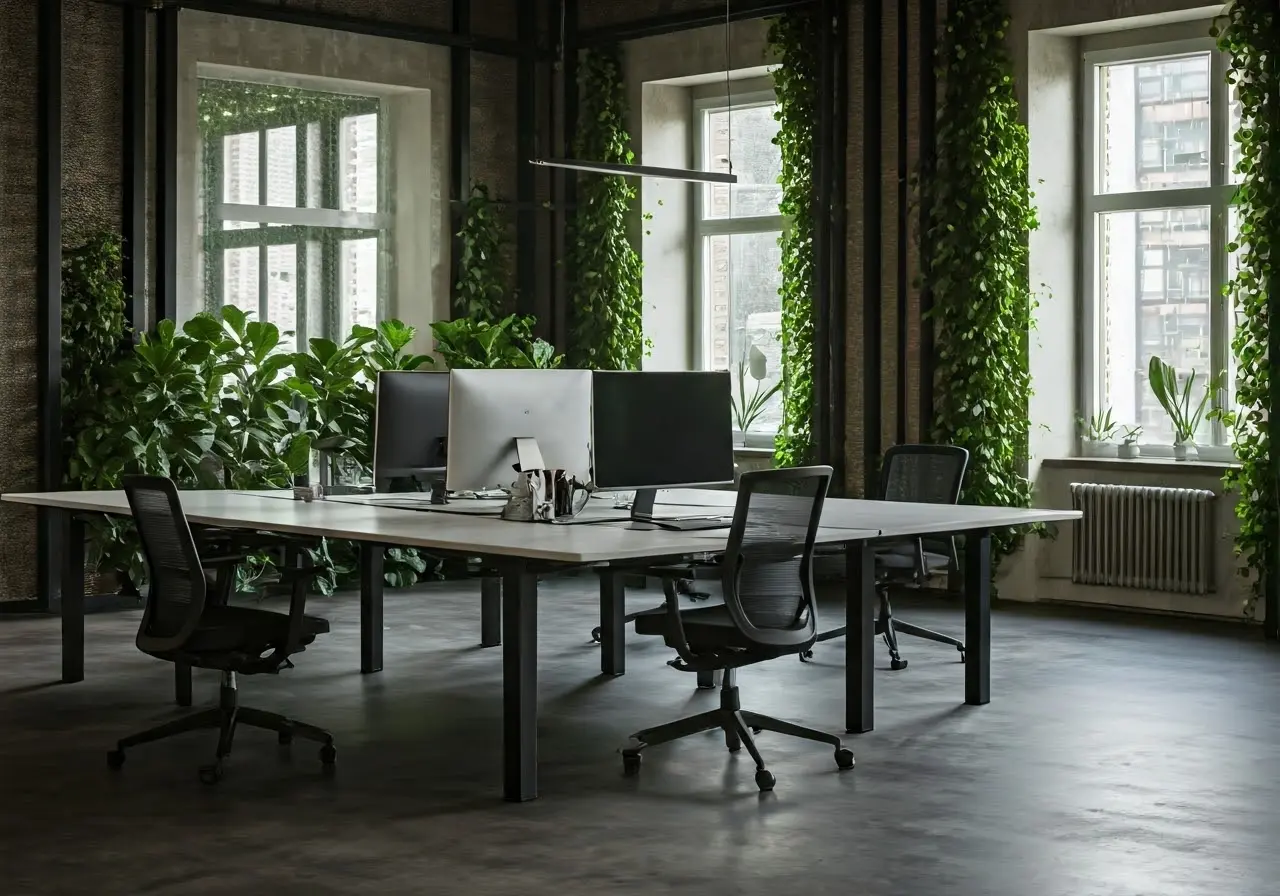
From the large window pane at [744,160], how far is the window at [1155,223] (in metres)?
2.25

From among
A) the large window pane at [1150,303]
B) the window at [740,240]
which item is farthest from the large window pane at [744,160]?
the large window pane at [1150,303]

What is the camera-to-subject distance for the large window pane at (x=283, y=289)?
33.3 ft

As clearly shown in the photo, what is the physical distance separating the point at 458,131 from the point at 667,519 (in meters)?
5.68

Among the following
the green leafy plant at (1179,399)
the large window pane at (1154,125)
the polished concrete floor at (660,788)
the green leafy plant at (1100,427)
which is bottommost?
the polished concrete floor at (660,788)

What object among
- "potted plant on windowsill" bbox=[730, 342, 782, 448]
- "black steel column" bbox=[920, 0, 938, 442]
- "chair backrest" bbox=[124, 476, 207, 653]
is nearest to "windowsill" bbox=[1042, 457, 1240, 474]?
"black steel column" bbox=[920, 0, 938, 442]

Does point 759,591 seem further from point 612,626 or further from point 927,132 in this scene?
point 927,132

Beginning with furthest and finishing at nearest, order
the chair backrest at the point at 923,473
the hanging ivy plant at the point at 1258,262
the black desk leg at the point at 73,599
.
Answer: the hanging ivy plant at the point at 1258,262 < the chair backrest at the point at 923,473 < the black desk leg at the point at 73,599

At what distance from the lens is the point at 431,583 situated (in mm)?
10023

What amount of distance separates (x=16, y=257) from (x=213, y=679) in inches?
117

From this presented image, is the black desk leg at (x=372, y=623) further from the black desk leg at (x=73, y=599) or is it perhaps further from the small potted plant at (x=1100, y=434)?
the small potted plant at (x=1100, y=434)

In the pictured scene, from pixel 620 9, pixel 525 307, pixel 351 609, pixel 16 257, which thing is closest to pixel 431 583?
pixel 351 609

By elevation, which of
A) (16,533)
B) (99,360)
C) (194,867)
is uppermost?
(99,360)

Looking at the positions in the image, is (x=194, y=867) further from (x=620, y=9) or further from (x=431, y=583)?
(x=620, y=9)

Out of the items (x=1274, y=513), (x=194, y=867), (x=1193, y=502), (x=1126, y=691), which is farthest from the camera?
(x=1193, y=502)
